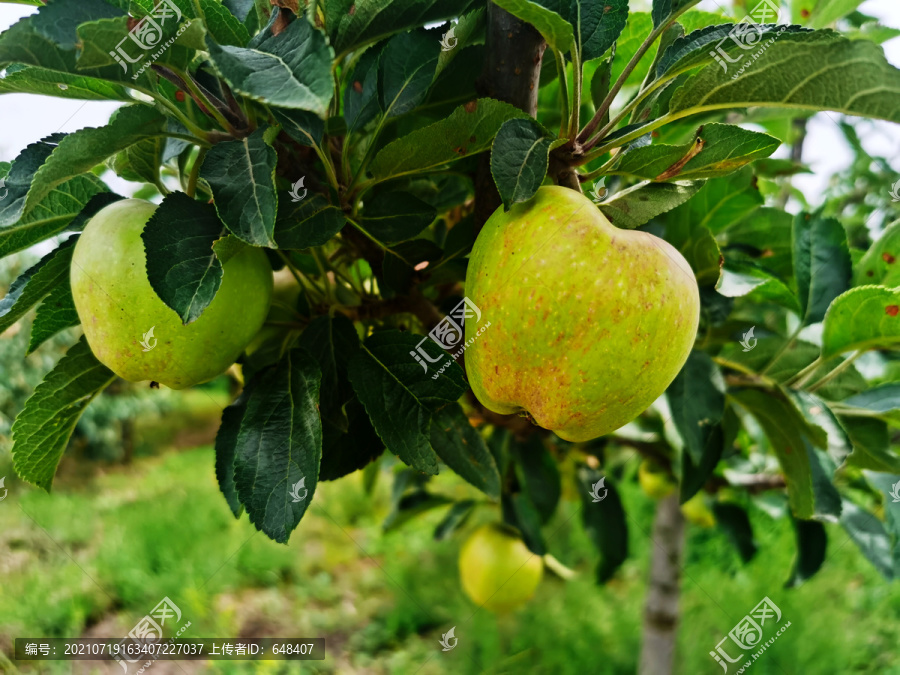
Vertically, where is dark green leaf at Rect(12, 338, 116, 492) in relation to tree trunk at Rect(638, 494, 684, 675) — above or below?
above

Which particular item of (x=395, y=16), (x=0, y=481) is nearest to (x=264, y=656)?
(x=0, y=481)

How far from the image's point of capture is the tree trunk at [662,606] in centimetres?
137

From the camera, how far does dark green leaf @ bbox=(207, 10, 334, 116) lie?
32cm

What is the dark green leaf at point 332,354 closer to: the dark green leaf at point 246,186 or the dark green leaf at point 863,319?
the dark green leaf at point 246,186

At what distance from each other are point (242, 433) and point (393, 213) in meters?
0.21

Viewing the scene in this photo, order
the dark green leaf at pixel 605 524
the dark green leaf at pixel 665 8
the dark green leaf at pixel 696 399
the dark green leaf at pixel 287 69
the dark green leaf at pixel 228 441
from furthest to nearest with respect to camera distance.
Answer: the dark green leaf at pixel 605 524, the dark green leaf at pixel 696 399, the dark green leaf at pixel 228 441, the dark green leaf at pixel 665 8, the dark green leaf at pixel 287 69

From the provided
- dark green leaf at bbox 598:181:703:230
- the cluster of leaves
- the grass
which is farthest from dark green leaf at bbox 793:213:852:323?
the grass

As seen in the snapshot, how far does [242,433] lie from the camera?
475mm

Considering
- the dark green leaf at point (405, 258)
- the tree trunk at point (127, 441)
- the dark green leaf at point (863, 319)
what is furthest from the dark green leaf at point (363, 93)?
the tree trunk at point (127, 441)

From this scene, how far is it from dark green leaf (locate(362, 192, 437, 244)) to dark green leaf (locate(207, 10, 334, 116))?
0.14 m

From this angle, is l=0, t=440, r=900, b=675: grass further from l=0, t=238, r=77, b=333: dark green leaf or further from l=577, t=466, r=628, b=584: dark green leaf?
l=0, t=238, r=77, b=333: dark green leaf

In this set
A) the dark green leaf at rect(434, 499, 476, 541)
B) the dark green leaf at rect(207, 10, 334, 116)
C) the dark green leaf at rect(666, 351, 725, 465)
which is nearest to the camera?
the dark green leaf at rect(207, 10, 334, 116)

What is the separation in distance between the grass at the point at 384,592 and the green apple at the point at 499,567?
1.87ft

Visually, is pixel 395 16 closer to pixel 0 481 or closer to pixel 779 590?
pixel 0 481
